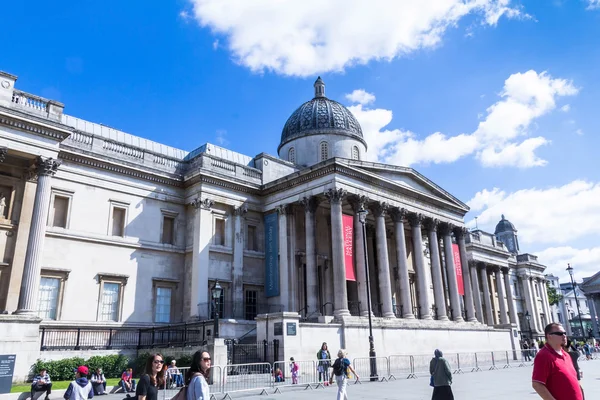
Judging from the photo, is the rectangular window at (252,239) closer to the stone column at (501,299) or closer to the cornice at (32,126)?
the cornice at (32,126)

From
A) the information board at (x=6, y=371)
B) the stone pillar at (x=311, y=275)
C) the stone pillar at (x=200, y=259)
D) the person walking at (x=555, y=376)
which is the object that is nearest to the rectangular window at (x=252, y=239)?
the stone pillar at (x=200, y=259)

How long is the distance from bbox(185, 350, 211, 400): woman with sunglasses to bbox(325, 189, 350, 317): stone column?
20.6m

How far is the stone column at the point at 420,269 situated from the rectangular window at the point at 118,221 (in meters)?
19.1

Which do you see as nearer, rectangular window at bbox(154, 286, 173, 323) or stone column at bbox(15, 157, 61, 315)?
stone column at bbox(15, 157, 61, 315)

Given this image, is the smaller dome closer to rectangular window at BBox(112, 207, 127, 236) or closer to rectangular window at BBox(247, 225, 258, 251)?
rectangular window at BBox(247, 225, 258, 251)

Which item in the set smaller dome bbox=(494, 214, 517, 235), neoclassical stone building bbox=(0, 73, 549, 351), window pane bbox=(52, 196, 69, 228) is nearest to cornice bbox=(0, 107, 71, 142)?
neoclassical stone building bbox=(0, 73, 549, 351)

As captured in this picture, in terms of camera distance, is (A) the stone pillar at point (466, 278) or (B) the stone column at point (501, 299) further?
(B) the stone column at point (501, 299)

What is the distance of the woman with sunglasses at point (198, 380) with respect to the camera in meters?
5.50

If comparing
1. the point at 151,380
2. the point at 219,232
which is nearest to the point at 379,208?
the point at 219,232

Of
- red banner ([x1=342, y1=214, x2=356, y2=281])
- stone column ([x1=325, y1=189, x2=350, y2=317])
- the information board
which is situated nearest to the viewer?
the information board

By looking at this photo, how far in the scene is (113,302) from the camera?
2648 cm

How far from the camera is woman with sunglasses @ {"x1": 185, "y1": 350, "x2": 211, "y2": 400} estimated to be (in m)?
5.50

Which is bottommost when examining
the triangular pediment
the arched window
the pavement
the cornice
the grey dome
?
the pavement

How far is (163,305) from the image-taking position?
93.4 feet
